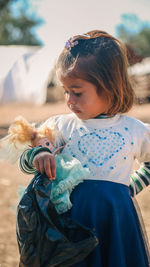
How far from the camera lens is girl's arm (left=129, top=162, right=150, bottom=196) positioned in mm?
1658

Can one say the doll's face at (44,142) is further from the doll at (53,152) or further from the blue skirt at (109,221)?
the blue skirt at (109,221)

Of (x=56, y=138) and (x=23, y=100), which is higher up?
(x=56, y=138)

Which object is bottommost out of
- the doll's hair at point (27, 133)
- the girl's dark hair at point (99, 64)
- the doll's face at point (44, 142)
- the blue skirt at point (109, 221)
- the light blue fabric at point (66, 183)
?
the blue skirt at point (109, 221)

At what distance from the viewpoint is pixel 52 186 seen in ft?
4.73

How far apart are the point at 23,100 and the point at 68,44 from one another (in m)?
11.2

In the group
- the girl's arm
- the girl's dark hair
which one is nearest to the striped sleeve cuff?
the girl's dark hair

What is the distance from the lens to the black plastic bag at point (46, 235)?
1271mm

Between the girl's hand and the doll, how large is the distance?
0.06 metres

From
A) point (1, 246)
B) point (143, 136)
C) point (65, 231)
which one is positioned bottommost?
point (1, 246)

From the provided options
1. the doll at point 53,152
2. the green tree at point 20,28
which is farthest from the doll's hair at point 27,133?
the green tree at point 20,28

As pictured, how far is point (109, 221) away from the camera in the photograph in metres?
1.43

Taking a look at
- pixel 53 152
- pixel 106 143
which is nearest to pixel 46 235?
pixel 53 152

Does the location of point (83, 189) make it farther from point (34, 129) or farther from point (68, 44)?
point (68, 44)

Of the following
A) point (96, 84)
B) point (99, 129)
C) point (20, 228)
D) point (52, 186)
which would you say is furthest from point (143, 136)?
point (20, 228)
